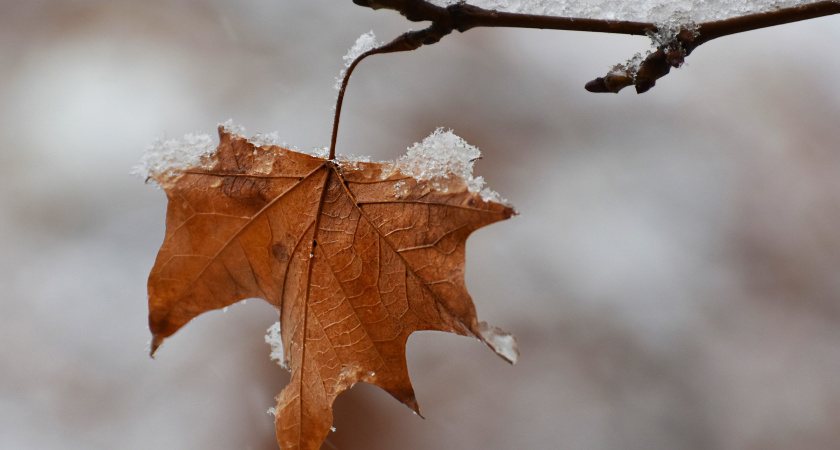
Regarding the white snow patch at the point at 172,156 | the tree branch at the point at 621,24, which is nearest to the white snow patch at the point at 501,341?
the tree branch at the point at 621,24

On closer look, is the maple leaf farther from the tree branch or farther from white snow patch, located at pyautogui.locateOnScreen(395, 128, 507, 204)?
the tree branch

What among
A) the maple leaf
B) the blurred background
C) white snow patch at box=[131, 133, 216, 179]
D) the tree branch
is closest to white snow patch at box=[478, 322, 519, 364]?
the maple leaf

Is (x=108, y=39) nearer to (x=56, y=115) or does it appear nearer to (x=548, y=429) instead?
(x=56, y=115)

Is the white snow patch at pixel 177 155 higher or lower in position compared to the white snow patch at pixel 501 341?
higher

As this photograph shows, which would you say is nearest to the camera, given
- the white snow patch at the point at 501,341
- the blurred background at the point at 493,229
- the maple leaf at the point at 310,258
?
the white snow patch at the point at 501,341

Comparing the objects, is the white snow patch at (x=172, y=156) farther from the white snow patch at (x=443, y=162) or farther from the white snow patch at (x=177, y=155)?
the white snow patch at (x=443, y=162)

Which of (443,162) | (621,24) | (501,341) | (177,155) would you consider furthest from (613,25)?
(177,155)
